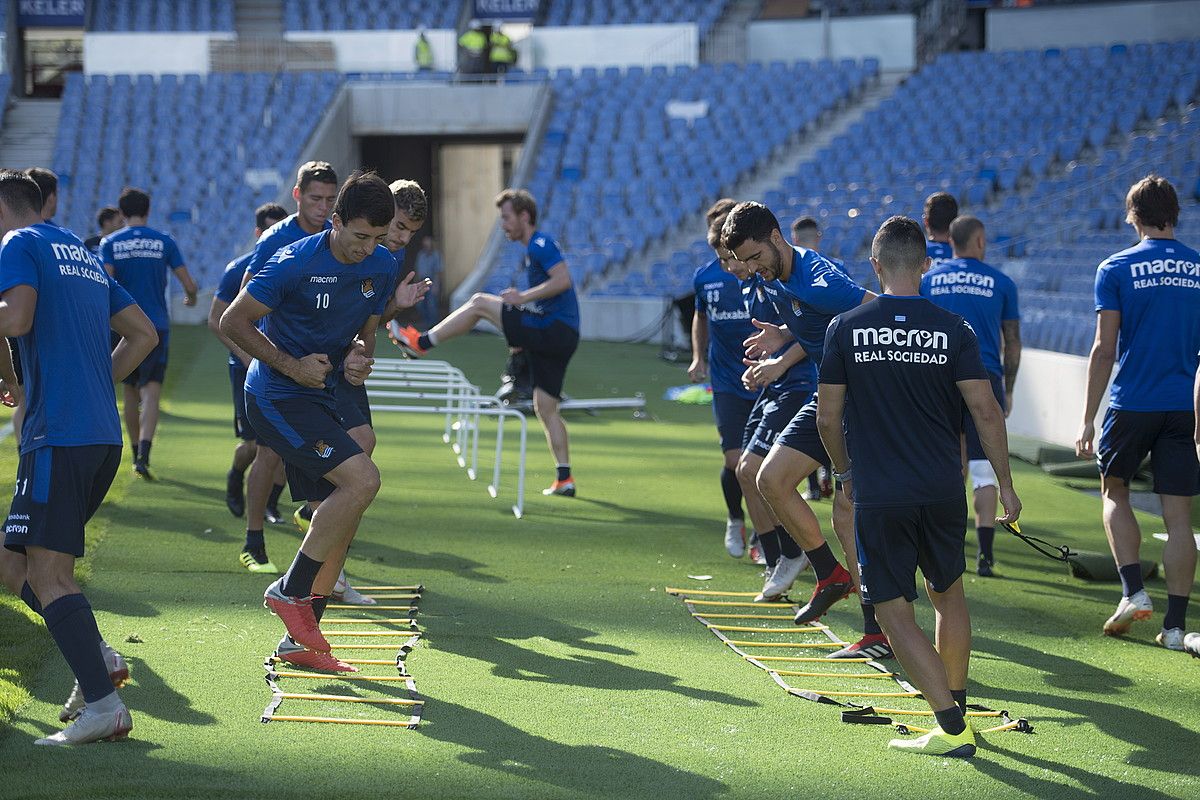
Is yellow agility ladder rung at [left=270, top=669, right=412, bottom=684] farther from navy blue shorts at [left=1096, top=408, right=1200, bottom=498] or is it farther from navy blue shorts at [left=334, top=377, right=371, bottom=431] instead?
navy blue shorts at [left=1096, top=408, right=1200, bottom=498]

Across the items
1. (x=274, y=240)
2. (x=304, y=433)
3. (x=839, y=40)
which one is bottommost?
(x=304, y=433)

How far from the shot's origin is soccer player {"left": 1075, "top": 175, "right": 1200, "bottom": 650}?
633 cm

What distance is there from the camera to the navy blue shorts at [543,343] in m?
10.1

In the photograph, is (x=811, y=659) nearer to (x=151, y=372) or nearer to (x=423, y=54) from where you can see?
(x=151, y=372)

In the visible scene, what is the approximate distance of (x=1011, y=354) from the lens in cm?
756

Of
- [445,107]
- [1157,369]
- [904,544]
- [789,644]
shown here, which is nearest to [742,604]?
[789,644]

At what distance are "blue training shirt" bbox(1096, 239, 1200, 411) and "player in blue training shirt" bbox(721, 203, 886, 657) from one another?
1363 mm

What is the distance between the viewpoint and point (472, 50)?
109 ft

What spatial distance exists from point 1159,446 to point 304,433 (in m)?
3.79

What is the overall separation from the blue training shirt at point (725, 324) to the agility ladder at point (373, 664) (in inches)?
81.7

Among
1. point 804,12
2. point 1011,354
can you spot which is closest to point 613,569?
point 1011,354

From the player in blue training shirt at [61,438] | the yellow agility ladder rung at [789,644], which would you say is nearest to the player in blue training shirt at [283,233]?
the player in blue training shirt at [61,438]

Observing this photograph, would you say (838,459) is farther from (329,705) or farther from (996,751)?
(329,705)

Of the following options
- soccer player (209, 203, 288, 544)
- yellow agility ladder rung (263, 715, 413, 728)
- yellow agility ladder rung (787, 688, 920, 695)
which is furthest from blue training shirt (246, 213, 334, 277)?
yellow agility ladder rung (787, 688, 920, 695)
